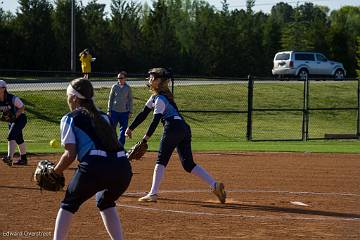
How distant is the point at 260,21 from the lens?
7081 cm

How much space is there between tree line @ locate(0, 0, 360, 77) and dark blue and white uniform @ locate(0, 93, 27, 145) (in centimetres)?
3271

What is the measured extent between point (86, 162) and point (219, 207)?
4364 millimetres

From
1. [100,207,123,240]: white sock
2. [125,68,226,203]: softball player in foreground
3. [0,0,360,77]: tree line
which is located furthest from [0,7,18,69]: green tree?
[100,207,123,240]: white sock

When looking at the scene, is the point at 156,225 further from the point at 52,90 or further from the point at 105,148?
the point at 52,90

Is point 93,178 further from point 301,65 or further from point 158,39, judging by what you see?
point 158,39

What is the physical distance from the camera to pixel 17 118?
606 inches

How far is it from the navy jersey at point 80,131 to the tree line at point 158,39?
4162 centimetres

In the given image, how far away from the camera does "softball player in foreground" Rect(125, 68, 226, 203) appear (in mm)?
10781

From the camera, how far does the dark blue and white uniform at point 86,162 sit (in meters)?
6.89

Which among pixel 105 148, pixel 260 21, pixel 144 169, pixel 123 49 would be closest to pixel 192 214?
pixel 105 148

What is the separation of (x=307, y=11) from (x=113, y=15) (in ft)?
169

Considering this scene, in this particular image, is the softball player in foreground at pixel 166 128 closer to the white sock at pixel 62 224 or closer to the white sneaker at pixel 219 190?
the white sneaker at pixel 219 190

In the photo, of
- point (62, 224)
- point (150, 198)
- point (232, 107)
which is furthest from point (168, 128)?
point (232, 107)

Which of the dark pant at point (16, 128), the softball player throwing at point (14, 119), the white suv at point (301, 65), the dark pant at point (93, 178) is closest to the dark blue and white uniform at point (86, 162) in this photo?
the dark pant at point (93, 178)
